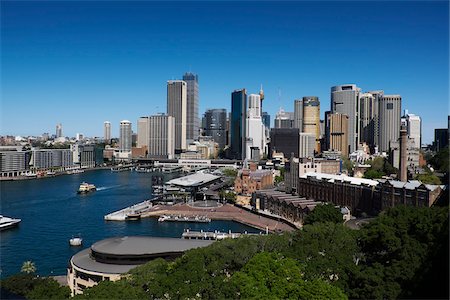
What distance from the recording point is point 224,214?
53.7 feet

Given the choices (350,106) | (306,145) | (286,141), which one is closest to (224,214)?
(286,141)

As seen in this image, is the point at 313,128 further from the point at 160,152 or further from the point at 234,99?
the point at 160,152

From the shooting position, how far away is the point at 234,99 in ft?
163

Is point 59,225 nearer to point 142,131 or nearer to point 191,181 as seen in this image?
point 191,181

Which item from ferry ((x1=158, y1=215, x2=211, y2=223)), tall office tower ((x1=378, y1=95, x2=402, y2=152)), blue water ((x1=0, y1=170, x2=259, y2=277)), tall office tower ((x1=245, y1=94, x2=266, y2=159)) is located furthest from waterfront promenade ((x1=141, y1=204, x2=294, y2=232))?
tall office tower ((x1=245, y1=94, x2=266, y2=159))

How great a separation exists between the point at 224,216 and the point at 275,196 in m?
2.01

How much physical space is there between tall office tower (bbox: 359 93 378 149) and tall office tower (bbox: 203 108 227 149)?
19.5 meters

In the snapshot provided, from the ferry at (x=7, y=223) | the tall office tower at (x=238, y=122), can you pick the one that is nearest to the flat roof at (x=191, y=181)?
the ferry at (x=7, y=223)

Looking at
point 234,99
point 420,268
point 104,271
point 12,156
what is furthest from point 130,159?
point 420,268

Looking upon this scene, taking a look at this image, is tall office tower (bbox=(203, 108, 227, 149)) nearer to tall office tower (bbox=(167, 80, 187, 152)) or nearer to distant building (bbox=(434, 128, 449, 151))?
tall office tower (bbox=(167, 80, 187, 152))

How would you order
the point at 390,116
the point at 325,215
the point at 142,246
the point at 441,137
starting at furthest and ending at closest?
the point at 390,116, the point at 441,137, the point at 325,215, the point at 142,246

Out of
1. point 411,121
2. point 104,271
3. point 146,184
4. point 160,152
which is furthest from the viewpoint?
point 160,152

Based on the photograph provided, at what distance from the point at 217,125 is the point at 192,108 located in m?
6.80

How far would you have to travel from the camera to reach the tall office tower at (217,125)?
2464 inches
